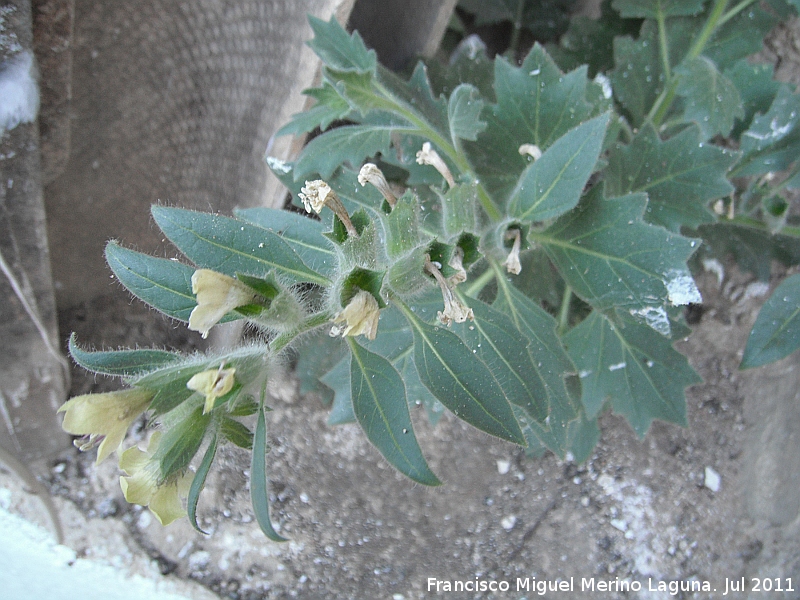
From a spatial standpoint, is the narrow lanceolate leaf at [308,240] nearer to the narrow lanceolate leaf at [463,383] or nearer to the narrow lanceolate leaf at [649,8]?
the narrow lanceolate leaf at [463,383]

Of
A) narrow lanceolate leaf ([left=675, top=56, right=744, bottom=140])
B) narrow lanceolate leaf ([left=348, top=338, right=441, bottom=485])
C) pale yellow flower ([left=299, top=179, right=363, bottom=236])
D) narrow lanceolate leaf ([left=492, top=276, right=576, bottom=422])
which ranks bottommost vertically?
narrow lanceolate leaf ([left=492, top=276, right=576, bottom=422])

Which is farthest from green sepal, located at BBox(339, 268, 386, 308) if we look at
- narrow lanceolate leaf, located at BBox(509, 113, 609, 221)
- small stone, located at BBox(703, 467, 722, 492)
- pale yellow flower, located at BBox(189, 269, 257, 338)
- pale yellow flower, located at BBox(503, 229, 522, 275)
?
small stone, located at BBox(703, 467, 722, 492)

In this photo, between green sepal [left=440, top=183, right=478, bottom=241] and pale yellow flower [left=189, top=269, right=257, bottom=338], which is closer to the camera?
pale yellow flower [left=189, top=269, right=257, bottom=338]

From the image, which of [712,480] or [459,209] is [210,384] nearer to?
[459,209]

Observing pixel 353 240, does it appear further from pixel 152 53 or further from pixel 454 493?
pixel 454 493

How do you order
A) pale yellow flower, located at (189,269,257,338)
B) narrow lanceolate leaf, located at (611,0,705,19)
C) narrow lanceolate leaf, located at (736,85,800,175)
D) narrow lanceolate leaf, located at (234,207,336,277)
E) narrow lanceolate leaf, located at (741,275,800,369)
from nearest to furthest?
pale yellow flower, located at (189,269,257,338) < narrow lanceolate leaf, located at (234,207,336,277) < narrow lanceolate leaf, located at (741,275,800,369) < narrow lanceolate leaf, located at (736,85,800,175) < narrow lanceolate leaf, located at (611,0,705,19)

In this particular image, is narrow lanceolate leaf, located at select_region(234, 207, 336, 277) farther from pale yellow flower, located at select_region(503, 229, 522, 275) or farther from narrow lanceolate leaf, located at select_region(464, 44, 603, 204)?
narrow lanceolate leaf, located at select_region(464, 44, 603, 204)

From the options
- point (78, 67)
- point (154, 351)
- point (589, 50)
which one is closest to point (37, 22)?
point (78, 67)

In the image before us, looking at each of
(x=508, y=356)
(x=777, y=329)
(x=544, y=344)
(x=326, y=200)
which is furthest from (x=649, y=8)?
(x=326, y=200)
